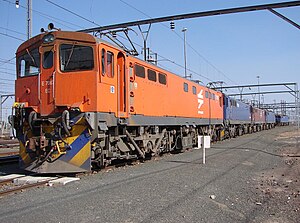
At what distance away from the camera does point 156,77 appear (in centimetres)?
1359

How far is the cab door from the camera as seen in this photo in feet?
30.9

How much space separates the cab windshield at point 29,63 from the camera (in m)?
9.96

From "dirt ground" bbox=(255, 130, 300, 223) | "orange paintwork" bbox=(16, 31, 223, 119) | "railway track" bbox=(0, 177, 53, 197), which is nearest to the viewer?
"dirt ground" bbox=(255, 130, 300, 223)

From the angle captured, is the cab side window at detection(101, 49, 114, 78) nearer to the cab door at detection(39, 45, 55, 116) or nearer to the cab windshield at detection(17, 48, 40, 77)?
the cab door at detection(39, 45, 55, 116)

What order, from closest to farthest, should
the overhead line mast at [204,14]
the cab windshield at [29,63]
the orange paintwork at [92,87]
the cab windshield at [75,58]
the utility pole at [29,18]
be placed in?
the orange paintwork at [92,87] < the cab windshield at [75,58] < the cab windshield at [29,63] < the overhead line mast at [204,14] < the utility pole at [29,18]

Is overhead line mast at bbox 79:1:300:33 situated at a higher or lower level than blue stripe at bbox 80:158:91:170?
higher

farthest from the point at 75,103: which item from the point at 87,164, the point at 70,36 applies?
the point at 70,36

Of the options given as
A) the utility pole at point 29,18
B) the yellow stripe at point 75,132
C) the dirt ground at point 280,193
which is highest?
the utility pole at point 29,18

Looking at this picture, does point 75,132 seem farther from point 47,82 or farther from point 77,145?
point 47,82

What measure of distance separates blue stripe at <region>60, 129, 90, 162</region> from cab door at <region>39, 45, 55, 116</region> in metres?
1.24

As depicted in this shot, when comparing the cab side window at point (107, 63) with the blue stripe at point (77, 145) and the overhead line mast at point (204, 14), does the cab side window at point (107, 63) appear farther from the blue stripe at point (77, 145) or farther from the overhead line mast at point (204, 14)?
the overhead line mast at point (204, 14)

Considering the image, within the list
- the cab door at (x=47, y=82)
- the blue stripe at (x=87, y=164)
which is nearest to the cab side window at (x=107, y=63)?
the cab door at (x=47, y=82)

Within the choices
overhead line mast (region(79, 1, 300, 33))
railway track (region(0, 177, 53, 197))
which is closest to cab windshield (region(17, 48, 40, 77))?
railway track (region(0, 177, 53, 197))

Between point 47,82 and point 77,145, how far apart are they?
2.16m
